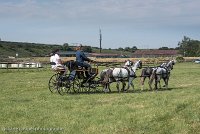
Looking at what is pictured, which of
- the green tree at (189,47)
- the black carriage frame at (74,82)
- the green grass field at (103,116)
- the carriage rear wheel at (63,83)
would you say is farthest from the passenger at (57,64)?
the green tree at (189,47)

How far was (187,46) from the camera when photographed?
575 ft

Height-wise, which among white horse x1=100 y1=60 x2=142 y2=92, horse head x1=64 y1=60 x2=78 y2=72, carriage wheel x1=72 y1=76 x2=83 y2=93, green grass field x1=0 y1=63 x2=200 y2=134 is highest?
horse head x1=64 y1=60 x2=78 y2=72

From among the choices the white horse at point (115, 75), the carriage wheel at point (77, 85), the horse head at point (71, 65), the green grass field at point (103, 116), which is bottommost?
the green grass field at point (103, 116)

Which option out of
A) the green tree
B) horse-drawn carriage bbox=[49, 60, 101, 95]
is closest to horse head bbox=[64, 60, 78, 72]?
horse-drawn carriage bbox=[49, 60, 101, 95]

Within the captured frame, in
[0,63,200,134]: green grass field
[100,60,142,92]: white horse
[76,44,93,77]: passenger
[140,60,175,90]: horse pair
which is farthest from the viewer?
[140,60,175,90]: horse pair

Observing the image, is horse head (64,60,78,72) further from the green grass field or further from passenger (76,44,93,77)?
the green grass field

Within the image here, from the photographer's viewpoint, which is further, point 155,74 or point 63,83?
point 155,74

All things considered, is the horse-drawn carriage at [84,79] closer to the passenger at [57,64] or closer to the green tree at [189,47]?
the passenger at [57,64]

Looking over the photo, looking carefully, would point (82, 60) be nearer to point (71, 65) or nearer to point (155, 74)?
point (71, 65)

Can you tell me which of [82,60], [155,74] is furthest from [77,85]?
[155,74]

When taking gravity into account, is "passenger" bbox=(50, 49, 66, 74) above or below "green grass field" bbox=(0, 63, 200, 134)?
above

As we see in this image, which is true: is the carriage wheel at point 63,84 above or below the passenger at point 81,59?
below

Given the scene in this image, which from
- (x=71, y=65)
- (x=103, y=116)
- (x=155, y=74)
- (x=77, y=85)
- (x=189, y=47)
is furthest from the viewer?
(x=189, y=47)

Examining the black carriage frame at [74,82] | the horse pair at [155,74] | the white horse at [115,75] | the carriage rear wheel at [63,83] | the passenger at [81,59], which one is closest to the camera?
the carriage rear wheel at [63,83]
